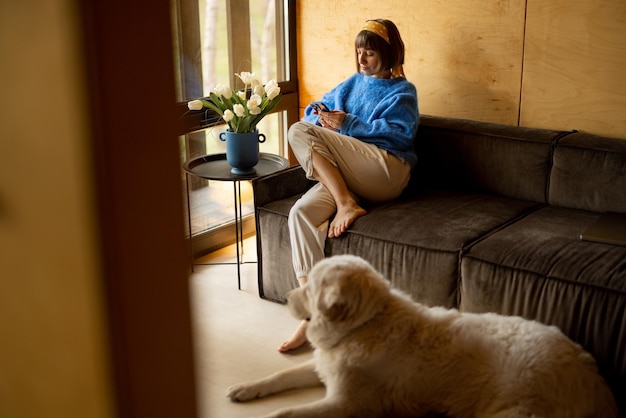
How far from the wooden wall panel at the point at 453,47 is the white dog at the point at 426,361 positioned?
1508 mm

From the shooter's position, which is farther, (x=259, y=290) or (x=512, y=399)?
(x=259, y=290)

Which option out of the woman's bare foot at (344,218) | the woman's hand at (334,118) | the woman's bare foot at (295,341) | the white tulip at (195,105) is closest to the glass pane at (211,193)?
the white tulip at (195,105)

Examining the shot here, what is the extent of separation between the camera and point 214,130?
12.1 feet

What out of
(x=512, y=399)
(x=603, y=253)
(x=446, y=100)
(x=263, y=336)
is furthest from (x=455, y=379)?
(x=446, y=100)

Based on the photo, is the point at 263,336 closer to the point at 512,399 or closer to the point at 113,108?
the point at 512,399

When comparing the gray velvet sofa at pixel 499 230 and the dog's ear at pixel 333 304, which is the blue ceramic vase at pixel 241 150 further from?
the dog's ear at pixel 333 304

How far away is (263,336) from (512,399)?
3.82 feet

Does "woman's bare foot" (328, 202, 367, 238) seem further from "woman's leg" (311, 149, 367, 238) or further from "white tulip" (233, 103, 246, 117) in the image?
"white tulip" (233, 103, 246, 117)

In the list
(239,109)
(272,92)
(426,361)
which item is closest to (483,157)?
(272,92)

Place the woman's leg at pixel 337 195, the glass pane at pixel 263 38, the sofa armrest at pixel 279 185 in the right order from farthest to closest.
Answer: the glass pane at pixel 263 38 → the sofa armrest at pixel 279 185 → the woman's leg at pixel 337 195

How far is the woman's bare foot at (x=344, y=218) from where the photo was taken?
2.85 meters

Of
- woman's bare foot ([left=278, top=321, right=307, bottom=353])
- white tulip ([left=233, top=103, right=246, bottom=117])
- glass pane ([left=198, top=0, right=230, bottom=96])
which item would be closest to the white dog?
woman's bare foot ([left=278, top=321, right=307, bottom=353])

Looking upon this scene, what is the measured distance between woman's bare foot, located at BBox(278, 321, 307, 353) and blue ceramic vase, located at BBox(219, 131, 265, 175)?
0.84 metres

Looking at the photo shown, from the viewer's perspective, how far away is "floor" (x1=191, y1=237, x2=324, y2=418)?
241 cm
